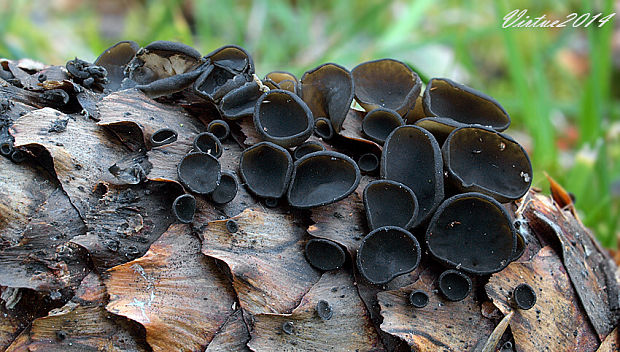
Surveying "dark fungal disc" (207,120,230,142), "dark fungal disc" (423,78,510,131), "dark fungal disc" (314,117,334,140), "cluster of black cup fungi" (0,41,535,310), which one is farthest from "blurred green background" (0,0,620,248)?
"dark fungal disc" (207,120,230,142)

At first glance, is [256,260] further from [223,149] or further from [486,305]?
[486,305]

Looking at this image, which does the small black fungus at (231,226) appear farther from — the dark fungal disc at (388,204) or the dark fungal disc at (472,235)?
the dark fungal disc at (472,235)

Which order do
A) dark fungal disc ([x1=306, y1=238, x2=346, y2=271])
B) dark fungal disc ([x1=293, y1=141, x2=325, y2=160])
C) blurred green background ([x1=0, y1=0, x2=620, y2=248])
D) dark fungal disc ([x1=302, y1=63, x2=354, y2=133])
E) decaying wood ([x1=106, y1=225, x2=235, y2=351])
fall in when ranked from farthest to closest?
blurred green background ([x1=0, y1=0, x2=620, y2=248]), dark fungal disc ([x1=302, y1=63, x2=354, y2=133]), dark fungal disc ([x1=293, y1=141, x2=325, y2=160]), dark fungal disc ([x1=306, y1=238, x2=346, y2=271]), decaying wood ([x1=106, y1=225, x2=235, y2=351])

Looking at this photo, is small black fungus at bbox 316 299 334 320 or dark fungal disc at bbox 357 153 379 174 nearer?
small black fungus at bbox 316 299 334 320

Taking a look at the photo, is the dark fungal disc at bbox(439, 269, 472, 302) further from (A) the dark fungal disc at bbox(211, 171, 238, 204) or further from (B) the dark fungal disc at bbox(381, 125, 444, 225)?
(A) the dark fungal disc at bbox(211, 171, 238, 204)

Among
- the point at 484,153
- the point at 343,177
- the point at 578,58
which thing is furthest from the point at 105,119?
the point at 578,58

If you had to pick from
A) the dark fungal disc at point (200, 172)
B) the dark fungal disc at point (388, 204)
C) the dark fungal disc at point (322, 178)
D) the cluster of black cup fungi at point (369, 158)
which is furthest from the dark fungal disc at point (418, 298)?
the dark fungal disc at point (200, 172)
